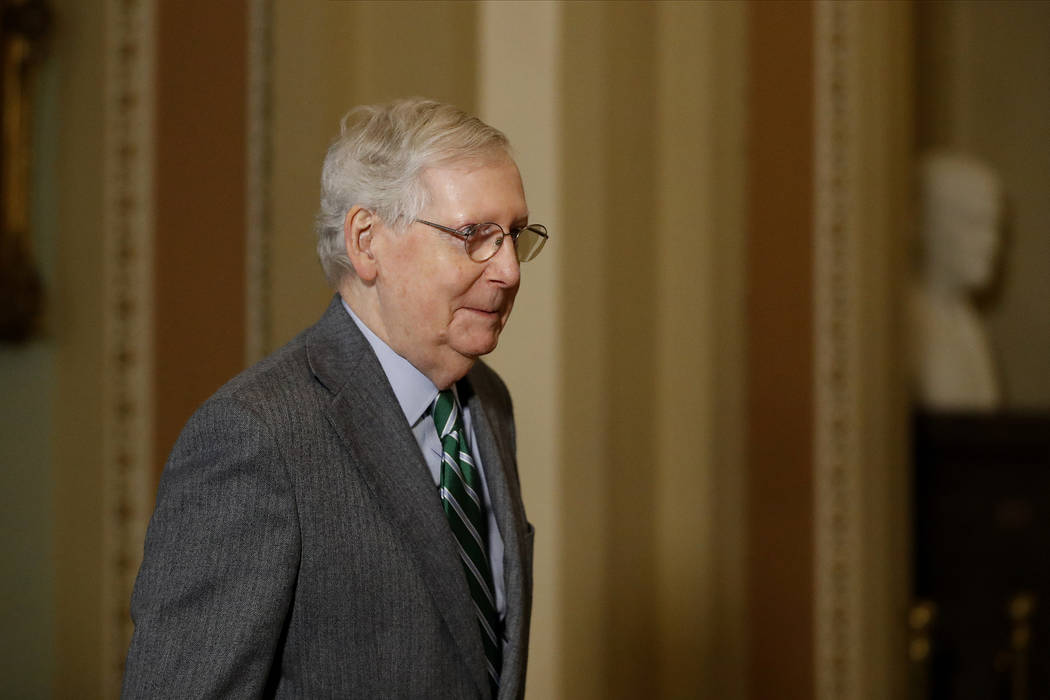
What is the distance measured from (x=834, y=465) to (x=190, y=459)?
113 inches

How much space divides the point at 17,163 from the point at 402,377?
5.51 feet

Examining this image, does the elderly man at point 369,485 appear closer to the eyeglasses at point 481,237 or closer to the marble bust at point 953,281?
the eyeglasses at point 481,237

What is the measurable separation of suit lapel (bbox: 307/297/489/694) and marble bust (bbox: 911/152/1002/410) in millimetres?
3042

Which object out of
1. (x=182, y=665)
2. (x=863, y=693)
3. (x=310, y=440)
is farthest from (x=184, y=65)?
(x=863, y=693)

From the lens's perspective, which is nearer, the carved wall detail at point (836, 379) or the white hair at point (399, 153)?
the white hair at point (399, 153)

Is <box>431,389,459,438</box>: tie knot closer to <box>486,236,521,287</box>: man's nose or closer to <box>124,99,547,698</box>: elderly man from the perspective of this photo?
<box>124,99,547,698</box>: elderly man

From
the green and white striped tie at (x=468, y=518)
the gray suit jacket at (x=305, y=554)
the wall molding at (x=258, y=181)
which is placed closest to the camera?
the gray suit jacket at (x=305, y=554)

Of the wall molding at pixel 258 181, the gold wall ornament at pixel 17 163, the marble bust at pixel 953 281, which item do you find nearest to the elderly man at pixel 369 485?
the wall molding at pixel 258 181

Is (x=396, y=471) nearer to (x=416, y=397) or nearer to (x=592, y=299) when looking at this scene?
(x=416, y=397)

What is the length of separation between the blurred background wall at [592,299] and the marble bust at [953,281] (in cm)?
27

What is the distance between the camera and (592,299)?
3.30 metres

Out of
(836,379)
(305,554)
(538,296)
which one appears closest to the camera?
(305,554)

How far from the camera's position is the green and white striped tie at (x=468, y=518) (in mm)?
1512

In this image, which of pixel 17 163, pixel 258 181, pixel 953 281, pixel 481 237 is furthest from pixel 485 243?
pixel 953 281
